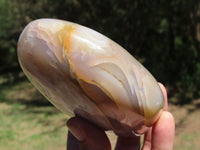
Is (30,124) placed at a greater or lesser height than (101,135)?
lesser

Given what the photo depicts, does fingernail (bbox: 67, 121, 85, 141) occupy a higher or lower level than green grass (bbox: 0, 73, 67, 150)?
higher

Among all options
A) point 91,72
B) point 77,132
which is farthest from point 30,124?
point 91,72

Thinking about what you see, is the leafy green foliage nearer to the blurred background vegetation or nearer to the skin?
the blurred background vegetation

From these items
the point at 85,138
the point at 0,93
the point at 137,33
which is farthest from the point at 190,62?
the point at 0,93

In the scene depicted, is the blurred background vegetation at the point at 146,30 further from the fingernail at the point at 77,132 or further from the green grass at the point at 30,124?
the fingernail at the point at 77,132

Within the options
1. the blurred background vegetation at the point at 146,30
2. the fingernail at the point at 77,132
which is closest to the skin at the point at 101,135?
the fingernail at the point at 77,132

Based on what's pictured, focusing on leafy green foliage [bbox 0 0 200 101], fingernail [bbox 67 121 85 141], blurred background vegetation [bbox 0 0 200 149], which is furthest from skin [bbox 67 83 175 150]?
leafy green foliage [bbox 0 0 200 101]

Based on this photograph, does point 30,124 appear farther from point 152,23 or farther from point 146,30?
point 152,23
